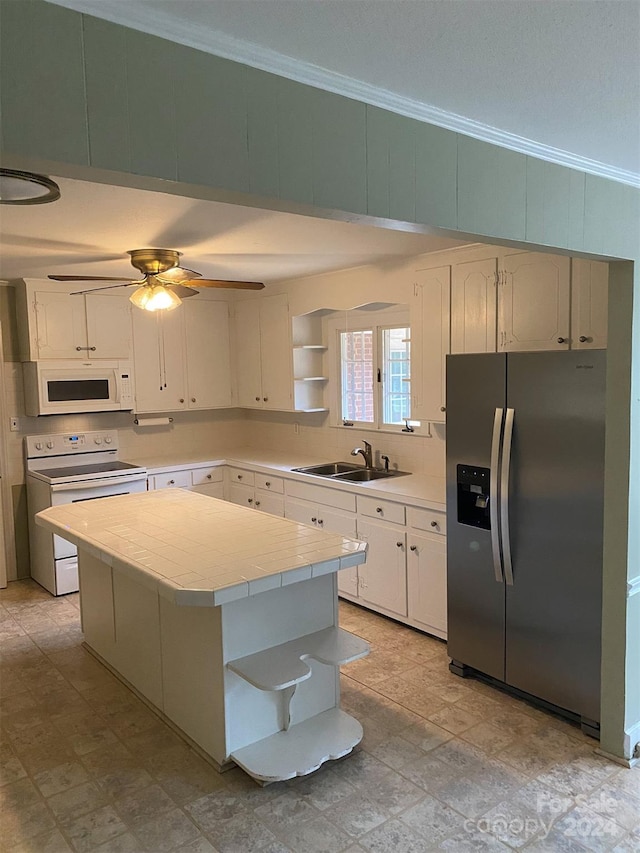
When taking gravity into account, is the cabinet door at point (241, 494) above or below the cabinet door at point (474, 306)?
below

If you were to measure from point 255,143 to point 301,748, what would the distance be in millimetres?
2298

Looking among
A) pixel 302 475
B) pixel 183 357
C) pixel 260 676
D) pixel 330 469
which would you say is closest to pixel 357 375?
pixel 330 469

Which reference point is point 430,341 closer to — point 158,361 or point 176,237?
point 176,237

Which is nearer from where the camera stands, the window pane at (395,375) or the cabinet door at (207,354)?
the window pane at (395,375)

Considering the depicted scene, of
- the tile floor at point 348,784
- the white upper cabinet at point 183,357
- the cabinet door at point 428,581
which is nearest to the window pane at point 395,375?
the cabinet door at point 428,581

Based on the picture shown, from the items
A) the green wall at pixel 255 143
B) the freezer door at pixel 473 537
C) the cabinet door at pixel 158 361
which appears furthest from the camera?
the cabinet door at pixel 158 361

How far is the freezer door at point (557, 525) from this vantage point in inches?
108

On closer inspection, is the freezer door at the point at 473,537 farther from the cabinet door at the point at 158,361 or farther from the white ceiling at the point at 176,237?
the cabinet door at the point at 158,361

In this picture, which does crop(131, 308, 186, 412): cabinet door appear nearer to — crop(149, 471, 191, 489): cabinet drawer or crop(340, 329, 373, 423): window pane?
crop(149, 471, 191, 489): cabinet drawer

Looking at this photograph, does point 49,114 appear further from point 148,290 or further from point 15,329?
point 15,329

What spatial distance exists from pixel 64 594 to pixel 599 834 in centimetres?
384

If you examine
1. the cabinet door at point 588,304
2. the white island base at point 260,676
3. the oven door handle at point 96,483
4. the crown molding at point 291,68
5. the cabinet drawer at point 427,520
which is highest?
the crown molding at point 291,68

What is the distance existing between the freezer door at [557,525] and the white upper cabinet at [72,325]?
134 inches

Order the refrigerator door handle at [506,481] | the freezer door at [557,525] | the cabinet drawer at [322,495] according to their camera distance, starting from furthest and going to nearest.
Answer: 1. the cabinet drawer at [322,495]
2. the refrigerator door handle at [506,481]
3. the freezer door at [557,525]
